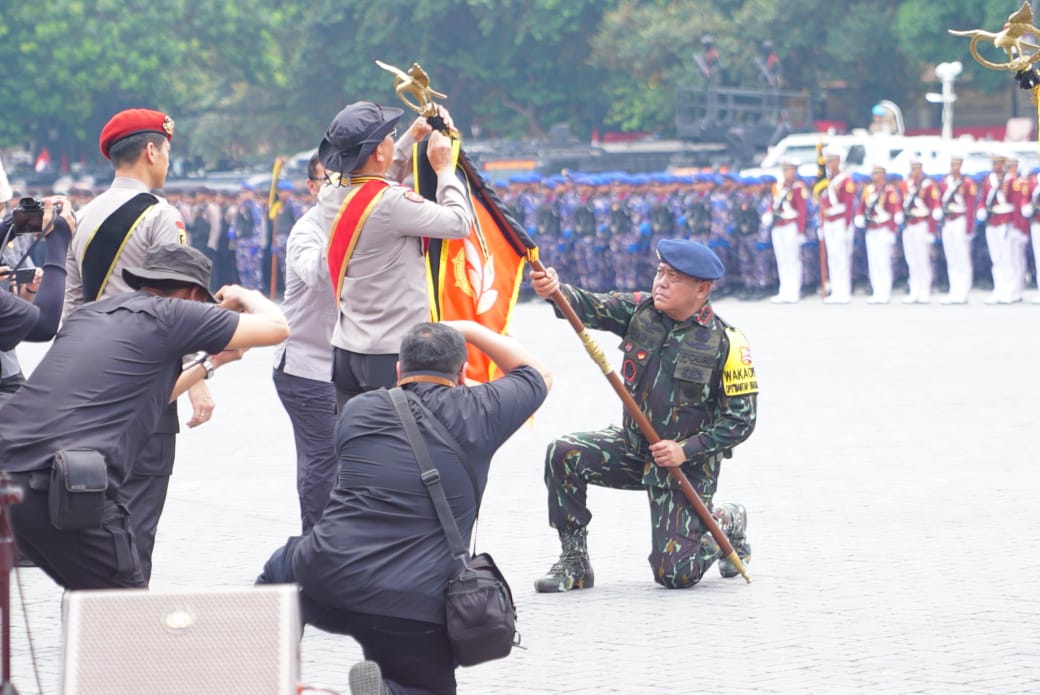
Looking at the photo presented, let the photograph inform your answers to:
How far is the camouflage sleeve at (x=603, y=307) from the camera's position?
8102 millimetres

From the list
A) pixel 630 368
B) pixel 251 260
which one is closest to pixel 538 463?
pixel 630 368

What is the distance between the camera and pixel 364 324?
758 centimetres

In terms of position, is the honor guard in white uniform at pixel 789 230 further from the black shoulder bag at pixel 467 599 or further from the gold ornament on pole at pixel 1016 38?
the black shoulder bag at pixel 467 599

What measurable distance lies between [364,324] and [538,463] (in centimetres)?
456

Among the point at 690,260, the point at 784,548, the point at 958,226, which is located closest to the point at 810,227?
the point at 958,226

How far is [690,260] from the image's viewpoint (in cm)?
803

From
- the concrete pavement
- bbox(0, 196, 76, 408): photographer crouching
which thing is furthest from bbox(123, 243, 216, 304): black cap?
the concrete pavement

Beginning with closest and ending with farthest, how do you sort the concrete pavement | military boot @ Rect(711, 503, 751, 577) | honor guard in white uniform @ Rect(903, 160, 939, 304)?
the concrete pavement
military boot @ Rect(711, 503, 751, 577)
honor guard in white uniform @ Rect(903, 160, 939, 304)

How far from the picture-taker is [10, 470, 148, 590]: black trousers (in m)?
5.43

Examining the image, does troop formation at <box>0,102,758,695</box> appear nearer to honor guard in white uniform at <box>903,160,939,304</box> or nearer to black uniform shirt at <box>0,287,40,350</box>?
black uniform shirt at <box>0,287,40,350</box>

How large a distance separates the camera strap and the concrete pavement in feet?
4.61

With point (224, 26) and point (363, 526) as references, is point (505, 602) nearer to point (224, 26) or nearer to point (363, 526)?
point (363, 526)

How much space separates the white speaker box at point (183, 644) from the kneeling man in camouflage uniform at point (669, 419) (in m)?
3.79

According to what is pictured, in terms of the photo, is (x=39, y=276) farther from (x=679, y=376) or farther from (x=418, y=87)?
(x=679, y=376)
